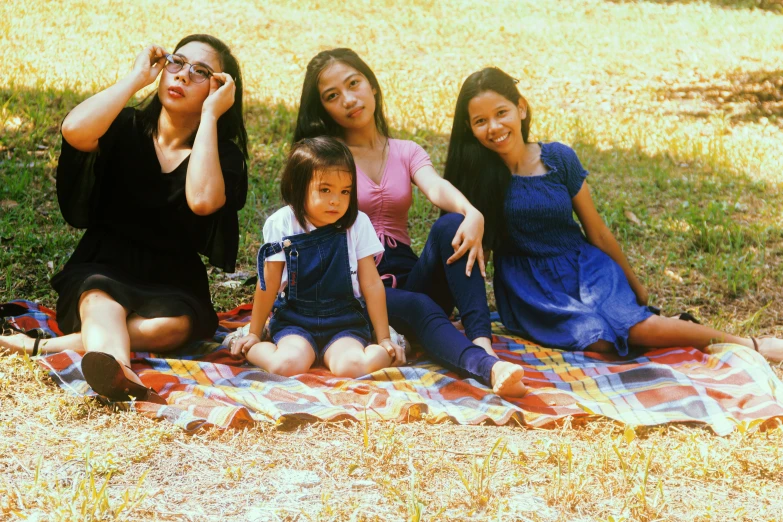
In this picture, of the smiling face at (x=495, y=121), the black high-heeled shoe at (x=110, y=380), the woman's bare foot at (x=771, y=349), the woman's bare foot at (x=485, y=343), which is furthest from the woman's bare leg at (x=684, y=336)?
the black high-heeled shoe at (x=110, y=380)

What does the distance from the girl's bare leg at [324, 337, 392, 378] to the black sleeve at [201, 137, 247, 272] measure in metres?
0.68

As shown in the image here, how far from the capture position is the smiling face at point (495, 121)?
402 centimetres

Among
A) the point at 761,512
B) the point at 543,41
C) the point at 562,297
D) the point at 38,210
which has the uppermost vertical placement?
the point at 543,41

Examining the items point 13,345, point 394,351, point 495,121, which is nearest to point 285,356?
point 394,351

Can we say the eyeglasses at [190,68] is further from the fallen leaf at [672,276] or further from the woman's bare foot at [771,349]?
the fallen leaf at [672,276]

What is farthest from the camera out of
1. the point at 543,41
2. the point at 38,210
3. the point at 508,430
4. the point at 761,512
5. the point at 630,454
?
the point at 543,41

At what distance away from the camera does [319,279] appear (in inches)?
139

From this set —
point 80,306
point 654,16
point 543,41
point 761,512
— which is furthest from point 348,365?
point 654,16

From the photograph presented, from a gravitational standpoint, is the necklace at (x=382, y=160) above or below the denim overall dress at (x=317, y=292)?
above

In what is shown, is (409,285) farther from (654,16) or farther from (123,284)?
(654,16)

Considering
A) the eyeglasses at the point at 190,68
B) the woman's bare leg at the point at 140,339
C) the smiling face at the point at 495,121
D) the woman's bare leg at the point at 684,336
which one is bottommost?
the woman's bare leg at the point at 684,336

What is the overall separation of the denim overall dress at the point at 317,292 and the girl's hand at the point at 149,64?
0.95m

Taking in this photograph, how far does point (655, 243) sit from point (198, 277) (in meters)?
3.38

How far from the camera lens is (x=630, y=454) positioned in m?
2.69
